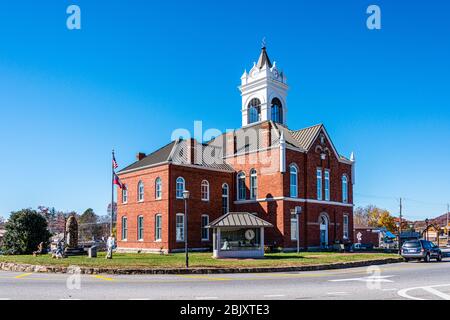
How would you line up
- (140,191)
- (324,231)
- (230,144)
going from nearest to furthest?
(140,191) → (324,231) → (230,144)

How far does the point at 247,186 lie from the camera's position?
4384cm

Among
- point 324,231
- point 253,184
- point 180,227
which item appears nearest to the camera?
point 180,227

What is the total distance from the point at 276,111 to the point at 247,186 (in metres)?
10.8

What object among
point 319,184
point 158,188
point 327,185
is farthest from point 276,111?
point 158,188

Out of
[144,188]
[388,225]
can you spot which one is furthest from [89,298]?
[388,225]

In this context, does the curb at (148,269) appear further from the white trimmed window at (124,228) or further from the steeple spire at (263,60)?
the steeple spire at (263,60)

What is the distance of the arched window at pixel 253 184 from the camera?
1693 inches

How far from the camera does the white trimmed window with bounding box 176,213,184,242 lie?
39219 millimetres

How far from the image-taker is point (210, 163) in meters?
44.0

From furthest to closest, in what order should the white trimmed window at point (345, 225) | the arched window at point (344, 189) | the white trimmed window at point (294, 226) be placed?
the arched window at point (344, 189), the white trimmed window at point (345, 225), the white trimmed window at point (294, 226)

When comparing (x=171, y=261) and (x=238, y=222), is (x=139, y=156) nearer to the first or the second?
(x=238, y=222)

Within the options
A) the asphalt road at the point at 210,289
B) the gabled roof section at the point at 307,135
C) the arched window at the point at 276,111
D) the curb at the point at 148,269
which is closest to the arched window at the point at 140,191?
the gabled roof section at the point at 307,135

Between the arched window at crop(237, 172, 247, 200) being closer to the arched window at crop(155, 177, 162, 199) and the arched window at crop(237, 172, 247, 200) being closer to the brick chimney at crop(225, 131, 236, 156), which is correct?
the brick chimney at crop(225, 131, 236, 156)

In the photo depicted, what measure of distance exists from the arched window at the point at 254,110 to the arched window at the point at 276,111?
62.2 inches
